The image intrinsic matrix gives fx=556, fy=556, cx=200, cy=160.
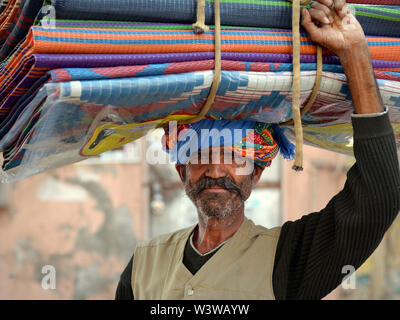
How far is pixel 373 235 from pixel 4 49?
1.27 metres

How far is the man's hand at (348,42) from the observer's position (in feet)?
5.27

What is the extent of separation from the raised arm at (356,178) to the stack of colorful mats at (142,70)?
3.0 inches

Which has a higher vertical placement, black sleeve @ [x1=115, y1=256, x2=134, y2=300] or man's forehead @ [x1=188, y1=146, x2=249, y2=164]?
man's forehead @ [x1=188, y1=146, x2=249, y2=164]

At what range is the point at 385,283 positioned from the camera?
788 cm

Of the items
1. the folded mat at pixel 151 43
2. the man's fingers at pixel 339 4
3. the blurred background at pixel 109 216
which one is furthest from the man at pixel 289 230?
the blurred background at pixel 109 216

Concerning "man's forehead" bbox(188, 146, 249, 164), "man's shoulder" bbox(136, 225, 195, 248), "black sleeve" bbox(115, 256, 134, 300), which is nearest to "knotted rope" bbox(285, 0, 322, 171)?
"man's forehead" bbox(188, 146, 249, 164)

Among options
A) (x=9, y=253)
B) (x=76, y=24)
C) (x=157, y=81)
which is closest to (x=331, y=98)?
(x=157, y=81)

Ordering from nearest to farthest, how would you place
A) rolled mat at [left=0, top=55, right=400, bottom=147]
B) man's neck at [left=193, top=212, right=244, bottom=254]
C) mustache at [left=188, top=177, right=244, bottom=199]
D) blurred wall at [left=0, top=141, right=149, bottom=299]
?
rolled mat at [left=0, top=55, right=400, bottom=147], mustache at [left=188, top=177, right=244, bottom=199], man's neck at [left=193, top=212, right=244, bottom=254], blurred wall at [left=0, top=141, right=149, bottom=299]

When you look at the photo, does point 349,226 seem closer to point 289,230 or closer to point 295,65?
point 289,230

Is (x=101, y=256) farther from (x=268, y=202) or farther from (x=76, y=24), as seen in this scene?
(x=76, y=24)

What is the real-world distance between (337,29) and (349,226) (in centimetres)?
60

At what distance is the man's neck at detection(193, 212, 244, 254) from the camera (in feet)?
7.15

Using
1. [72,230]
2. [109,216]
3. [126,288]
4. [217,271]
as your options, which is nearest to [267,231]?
[217,271]

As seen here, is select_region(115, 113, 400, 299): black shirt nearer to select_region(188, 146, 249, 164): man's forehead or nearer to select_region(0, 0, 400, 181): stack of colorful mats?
select_region(0, 0, 400, 181): stack of colorful mats
